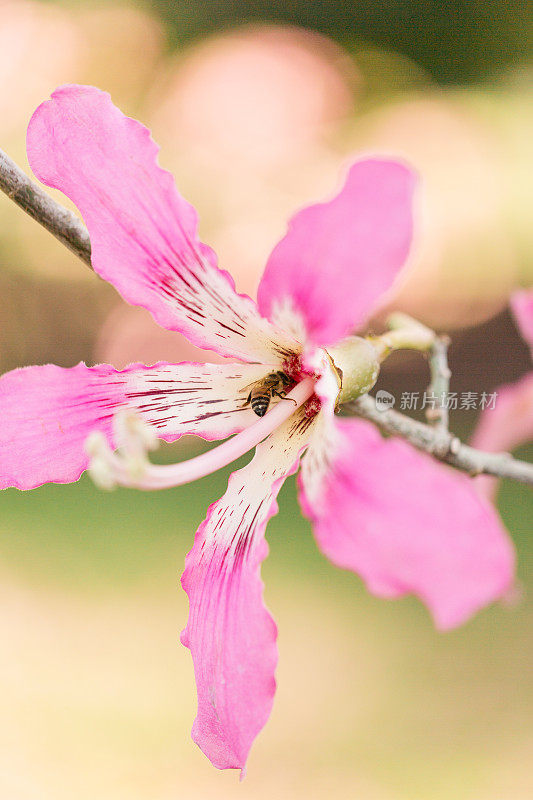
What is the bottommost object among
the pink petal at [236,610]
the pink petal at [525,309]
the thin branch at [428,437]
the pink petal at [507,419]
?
the pink petal at [236,610]

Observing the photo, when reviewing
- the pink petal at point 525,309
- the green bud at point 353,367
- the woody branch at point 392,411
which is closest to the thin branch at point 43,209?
the woody branch at point 392,411

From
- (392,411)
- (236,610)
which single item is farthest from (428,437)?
(236,610)

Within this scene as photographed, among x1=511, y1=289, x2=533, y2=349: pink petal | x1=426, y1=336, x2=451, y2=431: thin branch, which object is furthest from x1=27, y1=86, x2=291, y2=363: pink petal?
x1=511, y1=289, x2=533, y2=349: pink petal

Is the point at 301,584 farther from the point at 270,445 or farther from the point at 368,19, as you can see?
the point at 368,19

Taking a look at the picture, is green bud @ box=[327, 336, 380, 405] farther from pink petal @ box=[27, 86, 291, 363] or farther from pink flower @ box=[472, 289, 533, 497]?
pink flower @ box=[472, 289, 533, 497]

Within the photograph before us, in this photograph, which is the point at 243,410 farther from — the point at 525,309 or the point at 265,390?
the point at 525,309

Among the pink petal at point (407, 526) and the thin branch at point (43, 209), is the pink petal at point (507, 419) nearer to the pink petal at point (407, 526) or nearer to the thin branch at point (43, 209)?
the pink petal at point (407, 526)

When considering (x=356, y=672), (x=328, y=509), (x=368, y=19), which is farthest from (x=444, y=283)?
(x=328, y=509)

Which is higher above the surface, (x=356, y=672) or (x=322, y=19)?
(x=322, y=19)
